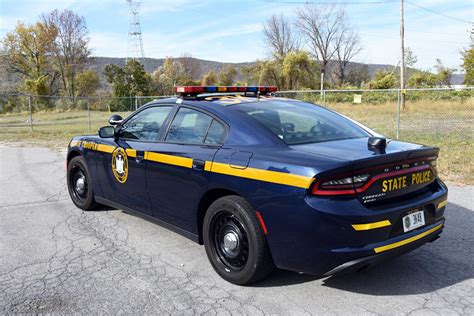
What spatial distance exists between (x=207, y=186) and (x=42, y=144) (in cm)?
1175

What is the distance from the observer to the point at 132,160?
14.3 feet

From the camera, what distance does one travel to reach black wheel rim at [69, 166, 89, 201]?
5468mm

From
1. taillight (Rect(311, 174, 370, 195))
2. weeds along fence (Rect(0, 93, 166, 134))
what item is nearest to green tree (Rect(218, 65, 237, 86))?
weeds along fence (Rect(0, 93, 166, 134))

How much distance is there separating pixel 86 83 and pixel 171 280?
55.5 m

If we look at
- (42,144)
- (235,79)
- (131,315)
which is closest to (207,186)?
(131,315)

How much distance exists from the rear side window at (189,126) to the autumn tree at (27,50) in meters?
53.4

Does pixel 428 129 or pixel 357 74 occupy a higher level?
pixel 357 74

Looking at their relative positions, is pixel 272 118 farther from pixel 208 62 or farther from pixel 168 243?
pixel 208 62

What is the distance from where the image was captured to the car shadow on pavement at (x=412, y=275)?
3.24 meters

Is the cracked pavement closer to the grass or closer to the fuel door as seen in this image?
the fuel door

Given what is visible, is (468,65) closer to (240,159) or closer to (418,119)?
(418,119)

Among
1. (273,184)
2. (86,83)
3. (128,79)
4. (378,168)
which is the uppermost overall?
(86,83)

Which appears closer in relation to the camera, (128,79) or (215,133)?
(215,133)

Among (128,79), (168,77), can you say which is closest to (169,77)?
(168,77)
